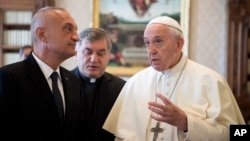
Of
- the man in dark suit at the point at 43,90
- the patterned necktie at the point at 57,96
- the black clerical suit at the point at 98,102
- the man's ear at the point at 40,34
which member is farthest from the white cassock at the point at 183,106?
the man's ear at the point at 40,34

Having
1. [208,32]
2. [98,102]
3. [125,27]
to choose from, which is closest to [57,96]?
[98,102]

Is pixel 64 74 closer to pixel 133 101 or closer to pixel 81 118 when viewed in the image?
pixel 81 118

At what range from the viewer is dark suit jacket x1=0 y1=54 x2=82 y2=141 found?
190 cm

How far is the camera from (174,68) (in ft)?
8.25

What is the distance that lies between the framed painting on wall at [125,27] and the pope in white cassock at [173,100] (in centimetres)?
277

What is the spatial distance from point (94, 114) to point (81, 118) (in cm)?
40

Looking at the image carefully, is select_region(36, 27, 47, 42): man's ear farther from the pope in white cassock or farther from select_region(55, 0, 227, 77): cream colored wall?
select_region(55, 0, 227, 77): cream colored wall

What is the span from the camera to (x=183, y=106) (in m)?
2.37

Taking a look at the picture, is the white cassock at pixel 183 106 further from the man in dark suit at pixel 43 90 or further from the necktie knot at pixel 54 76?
the necktie knot at pixel 54 76

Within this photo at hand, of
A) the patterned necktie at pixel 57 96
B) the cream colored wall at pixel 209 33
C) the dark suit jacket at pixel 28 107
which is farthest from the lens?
the cream colored wall at pixel 209 33

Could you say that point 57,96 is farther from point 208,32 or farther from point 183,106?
point 208,32

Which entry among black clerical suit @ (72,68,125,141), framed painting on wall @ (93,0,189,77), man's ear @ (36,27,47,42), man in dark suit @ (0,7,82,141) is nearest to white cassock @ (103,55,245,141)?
black clerical suit @ (72,68,125,141)

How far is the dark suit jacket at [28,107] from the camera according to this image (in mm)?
1900

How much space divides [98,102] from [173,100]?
640mm
